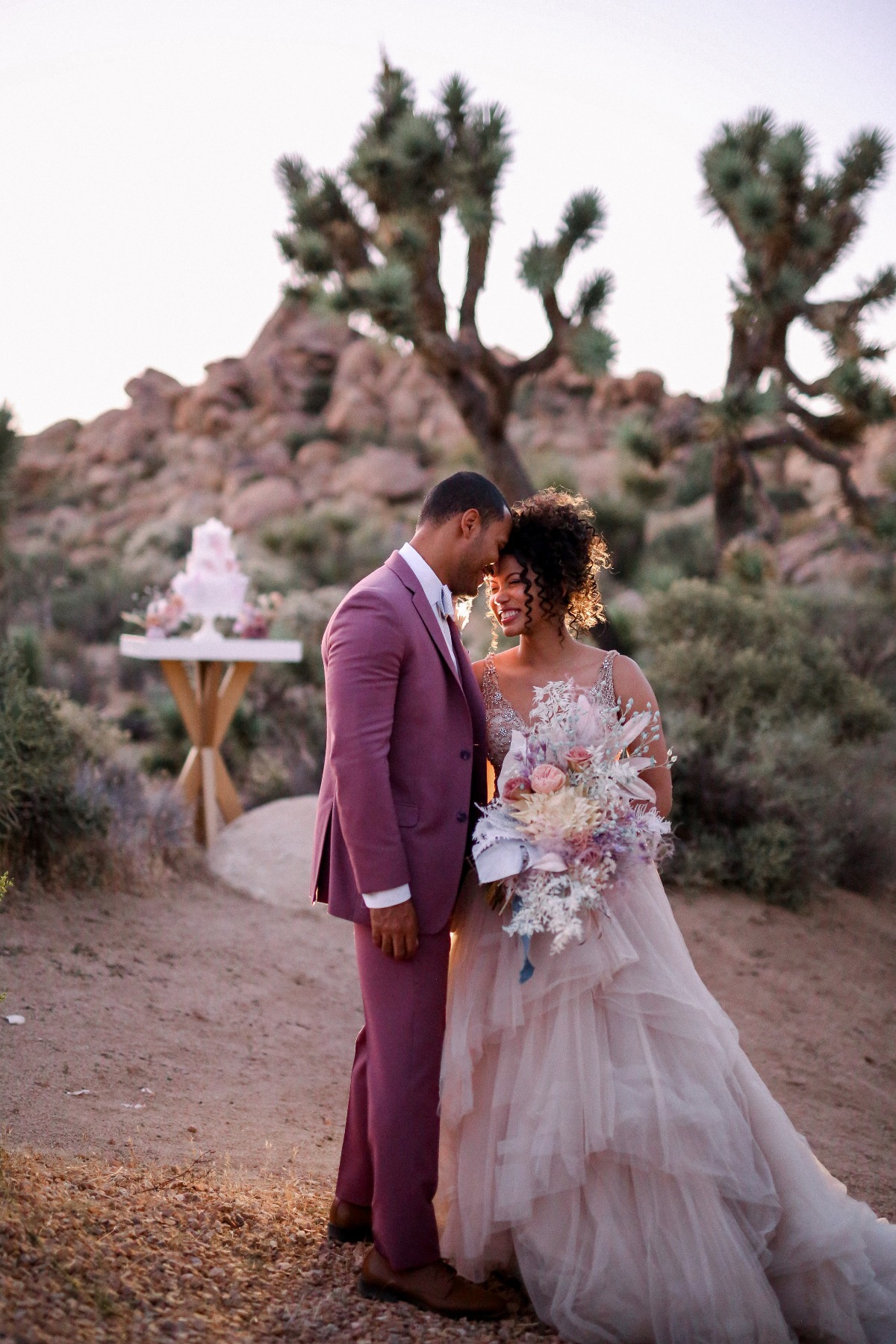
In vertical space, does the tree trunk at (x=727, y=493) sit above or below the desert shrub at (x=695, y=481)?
below

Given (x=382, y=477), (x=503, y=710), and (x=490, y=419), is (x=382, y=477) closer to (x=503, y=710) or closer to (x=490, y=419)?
(x=490, y=419)

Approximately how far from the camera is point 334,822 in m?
3.04

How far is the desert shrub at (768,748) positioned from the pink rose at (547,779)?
175 inches

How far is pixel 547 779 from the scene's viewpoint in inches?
112

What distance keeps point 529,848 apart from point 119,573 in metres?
17.6

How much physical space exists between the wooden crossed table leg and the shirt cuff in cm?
534

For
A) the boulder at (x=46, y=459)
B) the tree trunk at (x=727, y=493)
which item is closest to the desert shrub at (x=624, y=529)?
the tree trunk at (x=727, y=493)

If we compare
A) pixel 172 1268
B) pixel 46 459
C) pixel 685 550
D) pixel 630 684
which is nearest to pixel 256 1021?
pixel 172 1268

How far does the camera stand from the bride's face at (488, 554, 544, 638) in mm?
3250

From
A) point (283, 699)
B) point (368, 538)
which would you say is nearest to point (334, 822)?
point (283, 699)

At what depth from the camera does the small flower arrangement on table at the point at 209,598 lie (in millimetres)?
8125

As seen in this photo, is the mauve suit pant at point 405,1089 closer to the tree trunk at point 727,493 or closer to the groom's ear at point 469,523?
the groom's ear at point 469,523

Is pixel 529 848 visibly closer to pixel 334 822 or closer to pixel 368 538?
pixel 334 822

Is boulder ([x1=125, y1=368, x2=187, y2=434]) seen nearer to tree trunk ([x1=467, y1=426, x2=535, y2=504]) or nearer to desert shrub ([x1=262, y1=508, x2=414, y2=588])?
desert shrub ([x1=262, y1=508, x2=414, y2=588])
